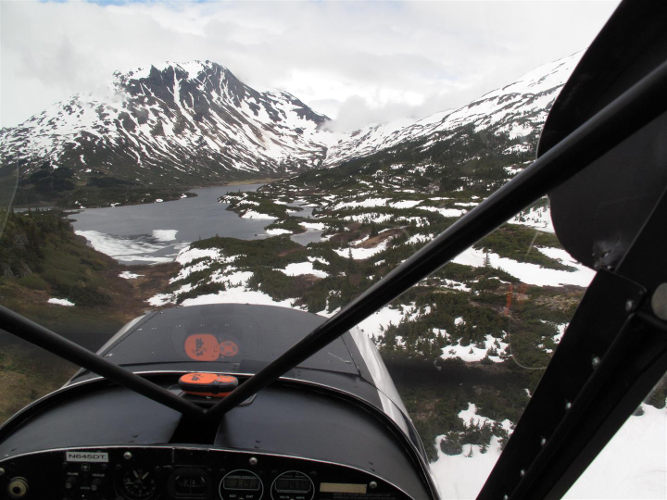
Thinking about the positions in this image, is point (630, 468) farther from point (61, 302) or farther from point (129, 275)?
point (129, 275)

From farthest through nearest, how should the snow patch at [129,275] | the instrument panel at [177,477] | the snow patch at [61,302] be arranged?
the snow patch at [129,275]
the snow patch at [61,302]
the instrument panel at [177,477]

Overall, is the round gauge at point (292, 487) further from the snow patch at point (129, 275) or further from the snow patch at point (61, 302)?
the snow patch at point (129, 275)

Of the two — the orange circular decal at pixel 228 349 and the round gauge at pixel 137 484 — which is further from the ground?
the orange circular decal at pixel 228 349

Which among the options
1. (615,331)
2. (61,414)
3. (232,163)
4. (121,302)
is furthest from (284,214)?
(232,163)

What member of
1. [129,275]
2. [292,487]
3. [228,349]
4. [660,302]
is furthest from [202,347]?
[129,275]

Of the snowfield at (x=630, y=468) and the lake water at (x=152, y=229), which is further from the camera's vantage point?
the lake water at (x=152, y=229)

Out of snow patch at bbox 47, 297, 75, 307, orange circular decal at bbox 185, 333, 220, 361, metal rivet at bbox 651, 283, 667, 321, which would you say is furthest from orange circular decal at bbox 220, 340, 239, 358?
snow patch at bbox 47, 297, 75, 307

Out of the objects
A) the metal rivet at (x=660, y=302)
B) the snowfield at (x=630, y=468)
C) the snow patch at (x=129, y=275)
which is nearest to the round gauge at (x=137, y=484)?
the snowfield at (x=630, y=468)
